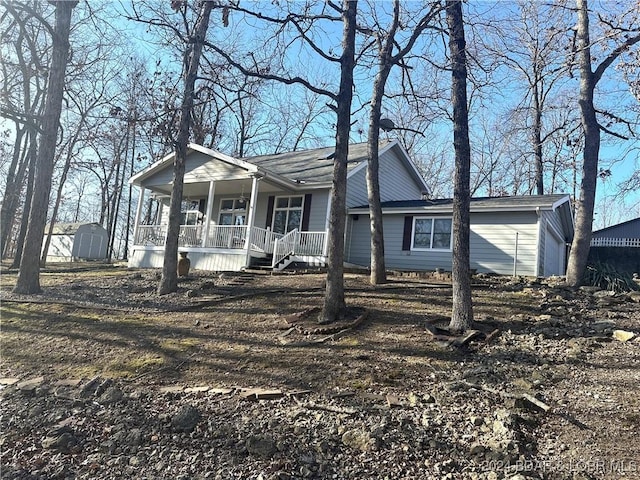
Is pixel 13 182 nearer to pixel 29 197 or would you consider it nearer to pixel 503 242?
pixel 29 197

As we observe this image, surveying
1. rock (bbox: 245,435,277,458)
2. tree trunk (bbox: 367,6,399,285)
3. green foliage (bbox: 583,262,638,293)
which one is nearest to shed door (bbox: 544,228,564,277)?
green foliage (bbox: 583,262,638,293)

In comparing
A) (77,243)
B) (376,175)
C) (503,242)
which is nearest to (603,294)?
(503,242)

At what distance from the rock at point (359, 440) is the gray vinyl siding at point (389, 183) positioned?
12.5m

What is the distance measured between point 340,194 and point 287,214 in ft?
31.1

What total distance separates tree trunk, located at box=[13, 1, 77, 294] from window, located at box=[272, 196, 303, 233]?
7.91 meters

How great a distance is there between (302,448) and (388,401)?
3.45 feet

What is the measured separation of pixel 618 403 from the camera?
3.74 metres

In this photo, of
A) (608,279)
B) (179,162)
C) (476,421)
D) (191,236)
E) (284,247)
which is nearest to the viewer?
(476,421)

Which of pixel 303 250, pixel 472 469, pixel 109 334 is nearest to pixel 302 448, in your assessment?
pixel 472 469

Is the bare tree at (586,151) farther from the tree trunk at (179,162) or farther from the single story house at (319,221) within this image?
the tree trunk at (179,162)

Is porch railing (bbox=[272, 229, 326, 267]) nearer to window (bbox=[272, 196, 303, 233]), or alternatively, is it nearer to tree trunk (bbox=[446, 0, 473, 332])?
window (bbox=[272, 196, 303, 233])

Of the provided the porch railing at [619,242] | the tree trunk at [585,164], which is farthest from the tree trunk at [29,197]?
the porch railing at [619,242]

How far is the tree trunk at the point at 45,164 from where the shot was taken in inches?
398

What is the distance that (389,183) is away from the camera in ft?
58.0
